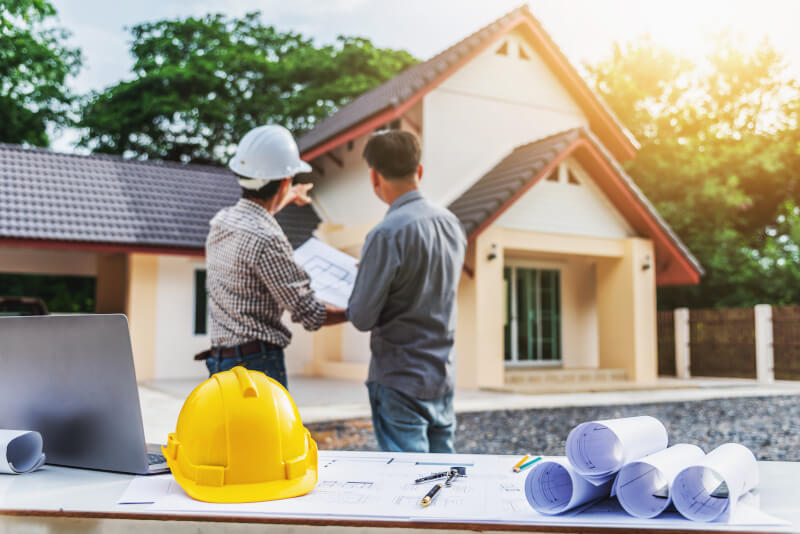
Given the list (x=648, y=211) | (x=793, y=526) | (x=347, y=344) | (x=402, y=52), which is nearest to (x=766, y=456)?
(x=793, y=526)

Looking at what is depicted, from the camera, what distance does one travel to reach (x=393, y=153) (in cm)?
311

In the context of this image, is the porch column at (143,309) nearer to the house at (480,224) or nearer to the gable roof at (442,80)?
the house at (480,224)

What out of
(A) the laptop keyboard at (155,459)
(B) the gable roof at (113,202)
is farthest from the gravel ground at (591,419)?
(B) the gable roof at (113,202)

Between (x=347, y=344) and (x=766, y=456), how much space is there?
9.60 metres

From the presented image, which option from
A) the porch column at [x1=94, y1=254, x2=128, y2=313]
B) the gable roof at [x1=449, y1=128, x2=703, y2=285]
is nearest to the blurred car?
the porch column at [x1=94, y1=254, x2=128, y2=313]

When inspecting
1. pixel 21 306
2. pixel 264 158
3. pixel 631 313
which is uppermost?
pixel 264 158

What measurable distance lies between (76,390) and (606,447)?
126 cm

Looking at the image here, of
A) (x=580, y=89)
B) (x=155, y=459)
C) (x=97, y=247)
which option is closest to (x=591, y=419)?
(x=155, y=459)

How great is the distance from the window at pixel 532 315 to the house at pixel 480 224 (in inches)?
1.3

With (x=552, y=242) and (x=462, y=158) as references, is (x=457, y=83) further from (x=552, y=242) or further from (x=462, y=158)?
(x=552, y=242)

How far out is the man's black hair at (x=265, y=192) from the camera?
3.07 m

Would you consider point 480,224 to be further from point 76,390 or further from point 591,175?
point 76,390

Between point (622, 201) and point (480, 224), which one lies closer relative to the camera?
point (480, 224)

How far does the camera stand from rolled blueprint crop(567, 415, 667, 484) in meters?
1.54
